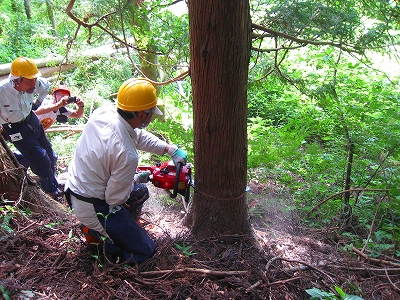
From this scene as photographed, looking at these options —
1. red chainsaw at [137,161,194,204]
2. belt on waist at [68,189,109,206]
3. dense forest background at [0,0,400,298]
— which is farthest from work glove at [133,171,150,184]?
dense forest background at [0,0,400,298]

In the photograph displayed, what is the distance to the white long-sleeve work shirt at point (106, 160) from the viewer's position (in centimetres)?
250

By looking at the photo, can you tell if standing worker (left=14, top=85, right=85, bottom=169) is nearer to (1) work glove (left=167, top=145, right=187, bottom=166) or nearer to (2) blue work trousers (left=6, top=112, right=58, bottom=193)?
(2) blue work trousers (left=6, top=112, right=58, bottom=193)

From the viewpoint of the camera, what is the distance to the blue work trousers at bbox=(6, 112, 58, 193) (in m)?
4.14

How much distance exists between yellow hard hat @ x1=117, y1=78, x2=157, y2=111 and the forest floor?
1.28m

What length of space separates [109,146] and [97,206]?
0.59 m

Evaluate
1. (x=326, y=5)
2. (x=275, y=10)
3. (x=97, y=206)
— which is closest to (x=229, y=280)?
(x=97, y=206)

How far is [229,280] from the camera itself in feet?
7.58

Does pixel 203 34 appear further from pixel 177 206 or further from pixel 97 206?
pixel 177 206

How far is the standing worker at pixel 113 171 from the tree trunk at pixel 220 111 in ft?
1.58

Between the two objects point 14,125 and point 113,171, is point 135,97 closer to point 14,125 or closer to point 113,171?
point 113,171

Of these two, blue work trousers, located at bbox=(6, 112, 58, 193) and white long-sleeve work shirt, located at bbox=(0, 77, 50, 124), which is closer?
white long-sleeve work shirt, located at bbox=(0, 77, 50, 124)

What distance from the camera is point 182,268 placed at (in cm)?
244

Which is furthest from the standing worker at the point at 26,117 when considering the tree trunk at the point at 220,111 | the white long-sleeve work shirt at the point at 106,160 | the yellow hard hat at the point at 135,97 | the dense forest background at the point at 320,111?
the tree trunk at the point at 220,111

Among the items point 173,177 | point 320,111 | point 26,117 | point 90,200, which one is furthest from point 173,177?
point 320,111
